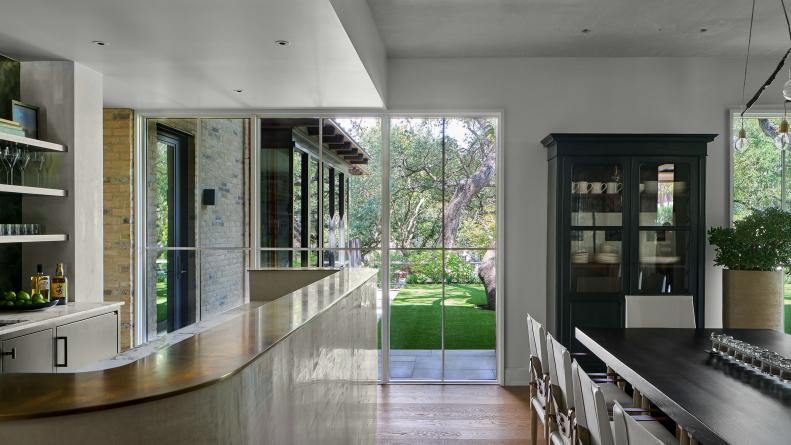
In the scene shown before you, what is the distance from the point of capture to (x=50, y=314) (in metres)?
3.46

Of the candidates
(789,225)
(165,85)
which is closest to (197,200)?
(165,85)

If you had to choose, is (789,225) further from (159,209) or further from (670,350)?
(159,209)

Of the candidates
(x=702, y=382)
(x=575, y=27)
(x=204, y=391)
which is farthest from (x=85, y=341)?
(x=575, y=27)

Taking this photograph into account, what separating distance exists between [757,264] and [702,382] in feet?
9.63

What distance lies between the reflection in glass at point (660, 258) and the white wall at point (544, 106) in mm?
610

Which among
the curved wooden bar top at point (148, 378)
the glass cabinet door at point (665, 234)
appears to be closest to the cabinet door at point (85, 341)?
the curved wooden bar top at point (148, 378)

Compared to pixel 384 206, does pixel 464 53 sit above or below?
above

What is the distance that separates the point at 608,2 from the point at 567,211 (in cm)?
178

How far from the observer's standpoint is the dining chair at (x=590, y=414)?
6.48 feet

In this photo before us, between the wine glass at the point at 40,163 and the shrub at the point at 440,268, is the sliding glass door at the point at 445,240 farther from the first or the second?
the wine glass at the point at 40,163

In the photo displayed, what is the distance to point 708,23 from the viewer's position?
450cm

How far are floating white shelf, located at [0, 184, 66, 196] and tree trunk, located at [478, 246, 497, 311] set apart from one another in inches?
141

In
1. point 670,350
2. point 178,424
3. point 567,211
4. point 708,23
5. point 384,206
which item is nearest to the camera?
point 178,424

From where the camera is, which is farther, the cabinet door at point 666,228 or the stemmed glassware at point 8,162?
the cabinet door at point 666,228
